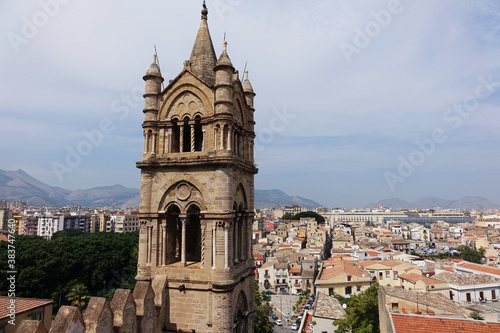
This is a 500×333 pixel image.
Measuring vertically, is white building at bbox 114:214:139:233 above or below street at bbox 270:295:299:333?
above

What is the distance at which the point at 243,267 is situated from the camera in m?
16.7

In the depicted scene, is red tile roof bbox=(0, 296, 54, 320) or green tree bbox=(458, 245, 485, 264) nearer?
red tile roof bbox=(0, 296, 54, 320)

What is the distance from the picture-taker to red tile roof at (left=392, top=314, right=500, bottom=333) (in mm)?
17837

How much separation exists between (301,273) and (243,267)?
7193 cm

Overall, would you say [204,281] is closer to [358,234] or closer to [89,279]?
[89,279]

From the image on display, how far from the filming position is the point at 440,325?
1822 centimetres

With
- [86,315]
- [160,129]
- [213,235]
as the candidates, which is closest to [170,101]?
[160,129]

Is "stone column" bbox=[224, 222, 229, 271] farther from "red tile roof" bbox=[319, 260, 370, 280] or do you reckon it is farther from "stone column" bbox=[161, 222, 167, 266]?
"red tile roof" bbox=[319, 260, 370, 280]

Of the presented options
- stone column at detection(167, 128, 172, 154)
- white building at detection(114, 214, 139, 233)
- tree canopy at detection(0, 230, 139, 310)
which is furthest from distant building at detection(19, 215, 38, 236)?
stone column at detection(167, 128, 172, 154)

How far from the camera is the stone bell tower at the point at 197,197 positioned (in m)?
14.0

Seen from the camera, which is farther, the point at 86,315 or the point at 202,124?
the point at 202,124

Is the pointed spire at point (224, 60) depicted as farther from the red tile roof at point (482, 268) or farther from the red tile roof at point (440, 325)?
the red tile roof at point (482, 268)

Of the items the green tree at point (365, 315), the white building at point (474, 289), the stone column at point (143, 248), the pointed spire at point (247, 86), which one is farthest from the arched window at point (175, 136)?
the white building at point (474, 289)

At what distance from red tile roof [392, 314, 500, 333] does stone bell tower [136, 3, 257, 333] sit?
8988mm
